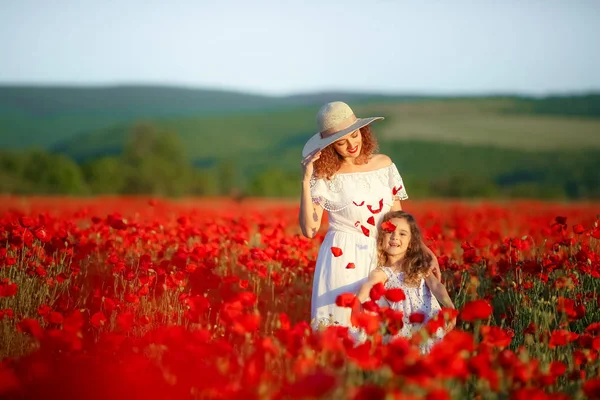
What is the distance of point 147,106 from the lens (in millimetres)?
85375

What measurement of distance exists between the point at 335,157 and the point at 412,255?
0.71m

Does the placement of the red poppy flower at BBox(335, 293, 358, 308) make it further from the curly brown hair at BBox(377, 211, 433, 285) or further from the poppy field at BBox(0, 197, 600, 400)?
the curly brown hair at BBox(377, 211, 433, 285)

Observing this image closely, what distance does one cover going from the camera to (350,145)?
4.04 m

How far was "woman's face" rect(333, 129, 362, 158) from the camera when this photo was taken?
13.2 feet

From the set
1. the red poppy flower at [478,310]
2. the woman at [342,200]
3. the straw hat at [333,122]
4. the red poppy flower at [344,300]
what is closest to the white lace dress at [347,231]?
the woman at [342,200]

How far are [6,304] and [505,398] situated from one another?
290 cm

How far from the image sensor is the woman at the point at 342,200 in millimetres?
3967

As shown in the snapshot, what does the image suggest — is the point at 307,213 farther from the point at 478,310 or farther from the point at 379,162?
the point at 478,310

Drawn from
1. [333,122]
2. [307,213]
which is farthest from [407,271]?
[333,122]

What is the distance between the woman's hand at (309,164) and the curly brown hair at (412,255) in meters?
0.49

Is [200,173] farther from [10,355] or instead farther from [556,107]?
[10,355]

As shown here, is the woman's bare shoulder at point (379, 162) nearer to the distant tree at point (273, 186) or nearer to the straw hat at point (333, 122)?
the straw hat at point (333, 122)

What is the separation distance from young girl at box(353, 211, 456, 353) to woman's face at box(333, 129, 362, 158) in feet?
1.34

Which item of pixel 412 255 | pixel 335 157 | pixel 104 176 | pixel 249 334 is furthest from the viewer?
pixel 104 176
